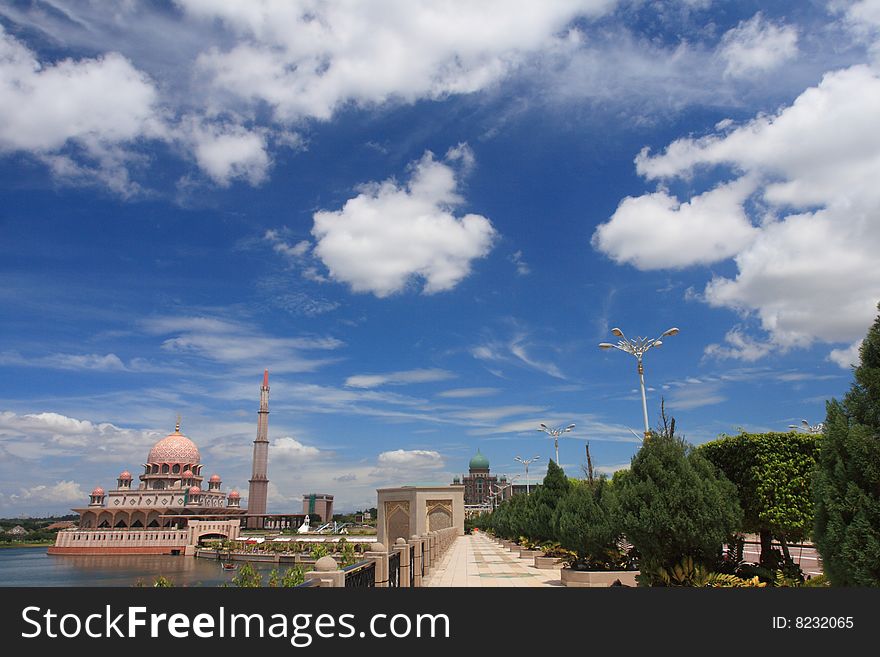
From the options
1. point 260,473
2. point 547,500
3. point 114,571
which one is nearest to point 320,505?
A: point 260,473

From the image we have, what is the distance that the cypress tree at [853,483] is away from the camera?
6.82 meters

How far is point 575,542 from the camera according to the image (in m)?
16.2

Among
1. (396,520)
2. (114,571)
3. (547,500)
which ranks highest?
(547,500)

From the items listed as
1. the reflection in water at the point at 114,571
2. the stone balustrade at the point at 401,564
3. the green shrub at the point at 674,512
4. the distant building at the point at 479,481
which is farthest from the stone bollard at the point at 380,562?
the distant building at the point at 479,481

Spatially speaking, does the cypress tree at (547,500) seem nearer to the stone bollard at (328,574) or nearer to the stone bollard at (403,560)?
the stone bollard at (403,560)

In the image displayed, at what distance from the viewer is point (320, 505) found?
11575cm

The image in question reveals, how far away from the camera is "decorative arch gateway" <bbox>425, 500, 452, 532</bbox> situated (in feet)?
195

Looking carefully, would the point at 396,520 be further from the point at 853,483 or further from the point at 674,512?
the point at 853,483

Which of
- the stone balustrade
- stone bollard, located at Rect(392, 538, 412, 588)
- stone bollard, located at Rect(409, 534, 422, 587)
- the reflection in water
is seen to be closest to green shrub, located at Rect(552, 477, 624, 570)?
stone bollard, located at Rect(409, 534, 422, 587)

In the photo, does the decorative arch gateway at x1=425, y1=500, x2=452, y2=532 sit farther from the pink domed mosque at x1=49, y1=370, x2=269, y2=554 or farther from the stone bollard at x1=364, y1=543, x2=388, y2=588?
the stone bollard at x1=364, y1=543, x2=388, y2=588

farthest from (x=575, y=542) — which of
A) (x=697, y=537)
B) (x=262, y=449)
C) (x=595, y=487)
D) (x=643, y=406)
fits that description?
(x=262, y=449)

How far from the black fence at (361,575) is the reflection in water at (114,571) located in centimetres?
3761

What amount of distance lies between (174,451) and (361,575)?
9440 cm

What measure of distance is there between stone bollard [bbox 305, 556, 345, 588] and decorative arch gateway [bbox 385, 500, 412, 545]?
53335 mm
